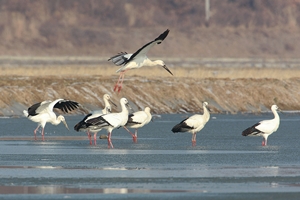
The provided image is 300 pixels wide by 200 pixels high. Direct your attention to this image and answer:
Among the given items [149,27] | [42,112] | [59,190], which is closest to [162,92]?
[42,112]

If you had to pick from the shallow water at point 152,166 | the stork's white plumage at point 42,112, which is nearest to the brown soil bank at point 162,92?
the stork's white plumage at point 42,112

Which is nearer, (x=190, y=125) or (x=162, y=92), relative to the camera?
(x=190, y=125)

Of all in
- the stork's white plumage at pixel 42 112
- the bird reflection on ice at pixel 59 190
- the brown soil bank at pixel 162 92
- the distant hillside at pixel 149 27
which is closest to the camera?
the bird reflection on ice at pixel 59 190

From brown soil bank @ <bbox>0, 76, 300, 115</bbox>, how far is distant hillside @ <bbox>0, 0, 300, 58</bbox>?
3312cm

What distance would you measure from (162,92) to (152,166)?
18.3 metres

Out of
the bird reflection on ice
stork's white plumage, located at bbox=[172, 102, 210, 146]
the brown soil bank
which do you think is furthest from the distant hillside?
the bird reflection on ice

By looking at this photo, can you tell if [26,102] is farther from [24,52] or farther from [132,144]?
[24,52]

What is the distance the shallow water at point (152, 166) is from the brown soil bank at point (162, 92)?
772cm

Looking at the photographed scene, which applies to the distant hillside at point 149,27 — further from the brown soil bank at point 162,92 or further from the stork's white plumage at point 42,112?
the stork's white plumage at point 42,112

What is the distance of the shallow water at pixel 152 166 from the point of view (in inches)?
476

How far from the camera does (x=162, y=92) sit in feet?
109

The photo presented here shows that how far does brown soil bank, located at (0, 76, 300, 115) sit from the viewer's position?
3105 centimetres

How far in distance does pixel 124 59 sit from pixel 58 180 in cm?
1023

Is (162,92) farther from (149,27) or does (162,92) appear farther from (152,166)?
(149,27)
